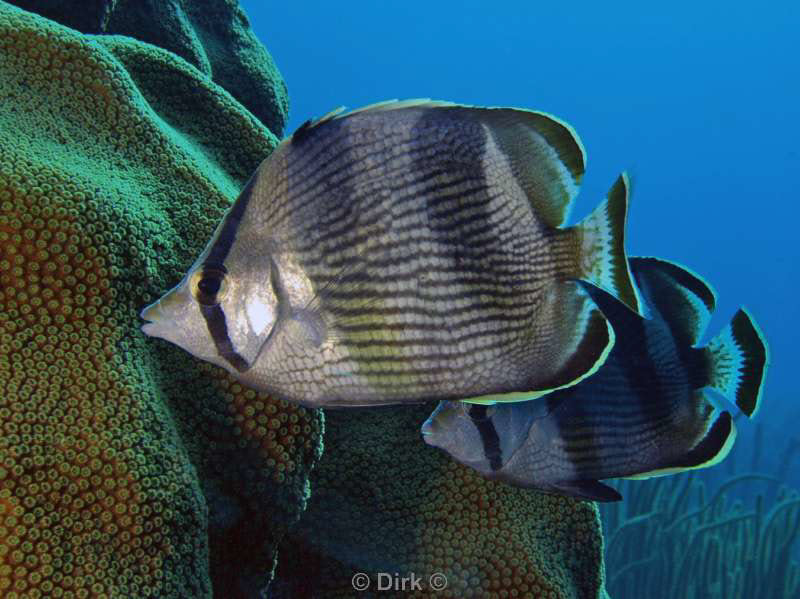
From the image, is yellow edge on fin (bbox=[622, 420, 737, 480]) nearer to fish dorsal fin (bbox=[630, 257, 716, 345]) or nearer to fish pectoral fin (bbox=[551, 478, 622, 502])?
fish pectoral fin (bbox=[551, 478, 622, 502])

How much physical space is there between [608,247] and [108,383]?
1.22 metres

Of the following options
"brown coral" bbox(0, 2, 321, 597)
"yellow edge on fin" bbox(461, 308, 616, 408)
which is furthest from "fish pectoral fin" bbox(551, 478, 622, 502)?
"brown coral" bbox(0, 2, 321, 597)

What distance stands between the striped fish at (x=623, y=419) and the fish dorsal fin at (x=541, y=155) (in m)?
0.56

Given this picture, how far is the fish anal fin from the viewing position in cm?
112

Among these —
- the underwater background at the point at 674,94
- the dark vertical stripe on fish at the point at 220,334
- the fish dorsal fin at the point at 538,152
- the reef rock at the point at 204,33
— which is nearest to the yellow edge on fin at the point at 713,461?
the fish dorsal fin at the point at 538,152

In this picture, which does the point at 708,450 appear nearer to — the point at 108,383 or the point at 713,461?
the point at 713,461

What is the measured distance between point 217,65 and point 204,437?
11.1 ft

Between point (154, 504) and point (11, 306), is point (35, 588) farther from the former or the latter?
point (11, 306)

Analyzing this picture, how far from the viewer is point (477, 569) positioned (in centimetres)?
221

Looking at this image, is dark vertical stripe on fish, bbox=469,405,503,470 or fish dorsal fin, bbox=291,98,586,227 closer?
fish dorsal fin, bbox=291,98,586,227

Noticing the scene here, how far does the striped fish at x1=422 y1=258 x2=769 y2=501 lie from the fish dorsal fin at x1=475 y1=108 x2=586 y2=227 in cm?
56

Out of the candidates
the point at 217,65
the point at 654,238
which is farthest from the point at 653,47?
the point at 217,65

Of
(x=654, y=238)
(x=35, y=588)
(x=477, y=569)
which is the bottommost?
(x=35, y=588)

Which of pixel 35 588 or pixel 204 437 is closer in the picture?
pixel 35 588
